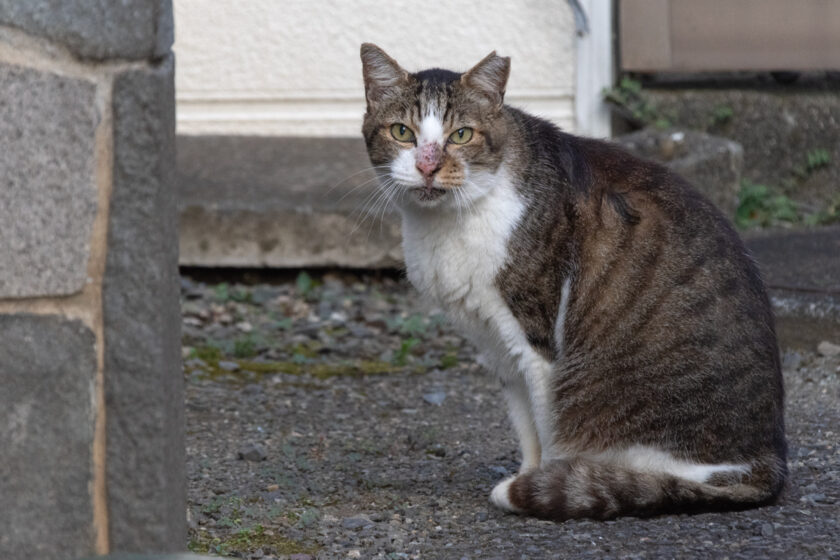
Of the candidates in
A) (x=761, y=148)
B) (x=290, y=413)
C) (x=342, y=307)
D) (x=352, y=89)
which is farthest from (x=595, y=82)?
(x=290, y=413)

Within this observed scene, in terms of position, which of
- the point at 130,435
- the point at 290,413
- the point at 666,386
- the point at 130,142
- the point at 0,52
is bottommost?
the point at 290,413

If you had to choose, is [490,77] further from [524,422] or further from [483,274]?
[524,422]

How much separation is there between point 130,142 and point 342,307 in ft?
11.0

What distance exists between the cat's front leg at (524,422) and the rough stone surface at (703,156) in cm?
265

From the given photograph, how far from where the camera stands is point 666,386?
3.05 metres

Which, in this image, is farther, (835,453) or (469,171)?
(835,453)

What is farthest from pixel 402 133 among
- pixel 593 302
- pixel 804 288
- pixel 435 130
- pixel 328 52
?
pixel 328 52

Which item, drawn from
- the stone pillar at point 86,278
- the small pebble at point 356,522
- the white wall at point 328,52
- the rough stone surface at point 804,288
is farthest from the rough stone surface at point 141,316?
the white wall at point 328,52

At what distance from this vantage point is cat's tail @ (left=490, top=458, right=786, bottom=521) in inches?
115

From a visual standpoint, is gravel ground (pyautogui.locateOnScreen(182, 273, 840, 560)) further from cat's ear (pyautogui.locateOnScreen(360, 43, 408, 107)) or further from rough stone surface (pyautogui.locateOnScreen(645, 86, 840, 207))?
rough stone surface (pyautogui.locateOnScreen(645, 86, 840, 207))

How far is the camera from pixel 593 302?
3.11m

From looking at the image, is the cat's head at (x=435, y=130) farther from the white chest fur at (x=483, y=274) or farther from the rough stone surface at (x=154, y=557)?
the rough stone surface at (x=154, y=557)

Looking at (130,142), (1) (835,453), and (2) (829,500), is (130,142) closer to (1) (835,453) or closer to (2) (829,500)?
(2) (829,500)

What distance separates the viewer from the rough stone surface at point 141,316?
2.22 m
